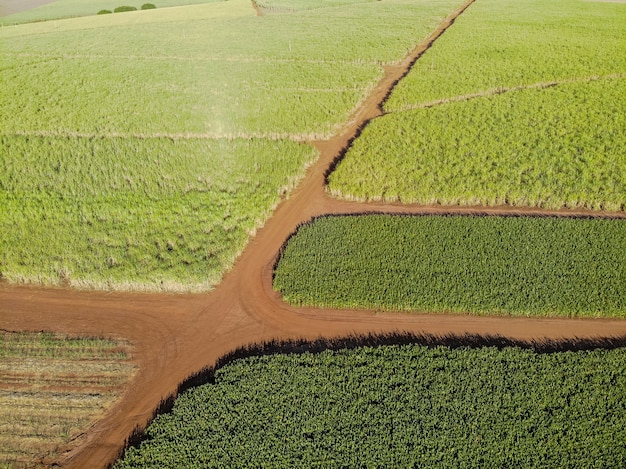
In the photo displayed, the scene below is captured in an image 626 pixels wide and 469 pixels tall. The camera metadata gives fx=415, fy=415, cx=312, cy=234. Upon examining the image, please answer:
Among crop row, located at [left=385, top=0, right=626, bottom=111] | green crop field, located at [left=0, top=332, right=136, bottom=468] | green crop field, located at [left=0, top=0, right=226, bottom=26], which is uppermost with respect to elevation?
green crop field, located at [left=0, top=0, right=226, bottom=26]

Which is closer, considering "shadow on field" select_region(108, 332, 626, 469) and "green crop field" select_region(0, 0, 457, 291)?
"shadow on field" select_region(108, 332, 626, 469)

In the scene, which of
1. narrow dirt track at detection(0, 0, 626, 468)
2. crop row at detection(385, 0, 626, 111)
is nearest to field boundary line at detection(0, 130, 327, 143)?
crop row at detection(385, 0, 626, 111)

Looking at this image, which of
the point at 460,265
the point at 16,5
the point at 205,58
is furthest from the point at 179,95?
the point at 16,5

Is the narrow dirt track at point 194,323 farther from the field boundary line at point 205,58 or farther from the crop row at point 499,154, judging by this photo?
the field boundary line at point 205,58

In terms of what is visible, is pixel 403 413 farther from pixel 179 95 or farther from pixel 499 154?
pixel 179 95

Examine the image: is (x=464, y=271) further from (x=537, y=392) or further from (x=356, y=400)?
(x=356, y=400)

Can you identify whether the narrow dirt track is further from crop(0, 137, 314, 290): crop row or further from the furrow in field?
the furrow in field

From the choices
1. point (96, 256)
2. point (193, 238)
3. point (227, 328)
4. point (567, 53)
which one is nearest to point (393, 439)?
point (227, 328)
